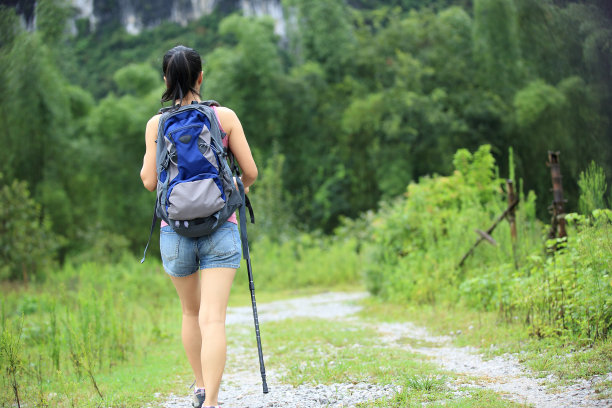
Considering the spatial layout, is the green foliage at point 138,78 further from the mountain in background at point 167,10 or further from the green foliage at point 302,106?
the mountain in background at point 167,10

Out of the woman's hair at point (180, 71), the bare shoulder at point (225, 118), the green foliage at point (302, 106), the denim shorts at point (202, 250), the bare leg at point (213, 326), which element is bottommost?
the bare leg at point (213, 326)

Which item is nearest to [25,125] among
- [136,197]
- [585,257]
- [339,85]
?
[136,197]

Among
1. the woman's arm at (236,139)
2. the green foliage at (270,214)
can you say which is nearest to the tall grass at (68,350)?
the woman's arm at (236,139)

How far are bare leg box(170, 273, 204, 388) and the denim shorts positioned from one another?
0.38 ft

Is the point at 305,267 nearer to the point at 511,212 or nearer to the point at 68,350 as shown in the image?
the point at 511,212

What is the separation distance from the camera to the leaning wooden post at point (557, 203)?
17.3 feet

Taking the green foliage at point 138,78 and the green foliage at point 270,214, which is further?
the green foliage at point 138,78

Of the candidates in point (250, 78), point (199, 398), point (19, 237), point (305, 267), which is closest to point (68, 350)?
point (199, 398)

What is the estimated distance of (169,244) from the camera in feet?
9.59

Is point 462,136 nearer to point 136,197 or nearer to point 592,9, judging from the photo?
point 136,197

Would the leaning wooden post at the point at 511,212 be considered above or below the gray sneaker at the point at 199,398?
above

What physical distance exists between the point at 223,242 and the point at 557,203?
3536 mm

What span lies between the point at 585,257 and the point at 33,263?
11.2 m

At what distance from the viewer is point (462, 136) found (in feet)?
73.2
